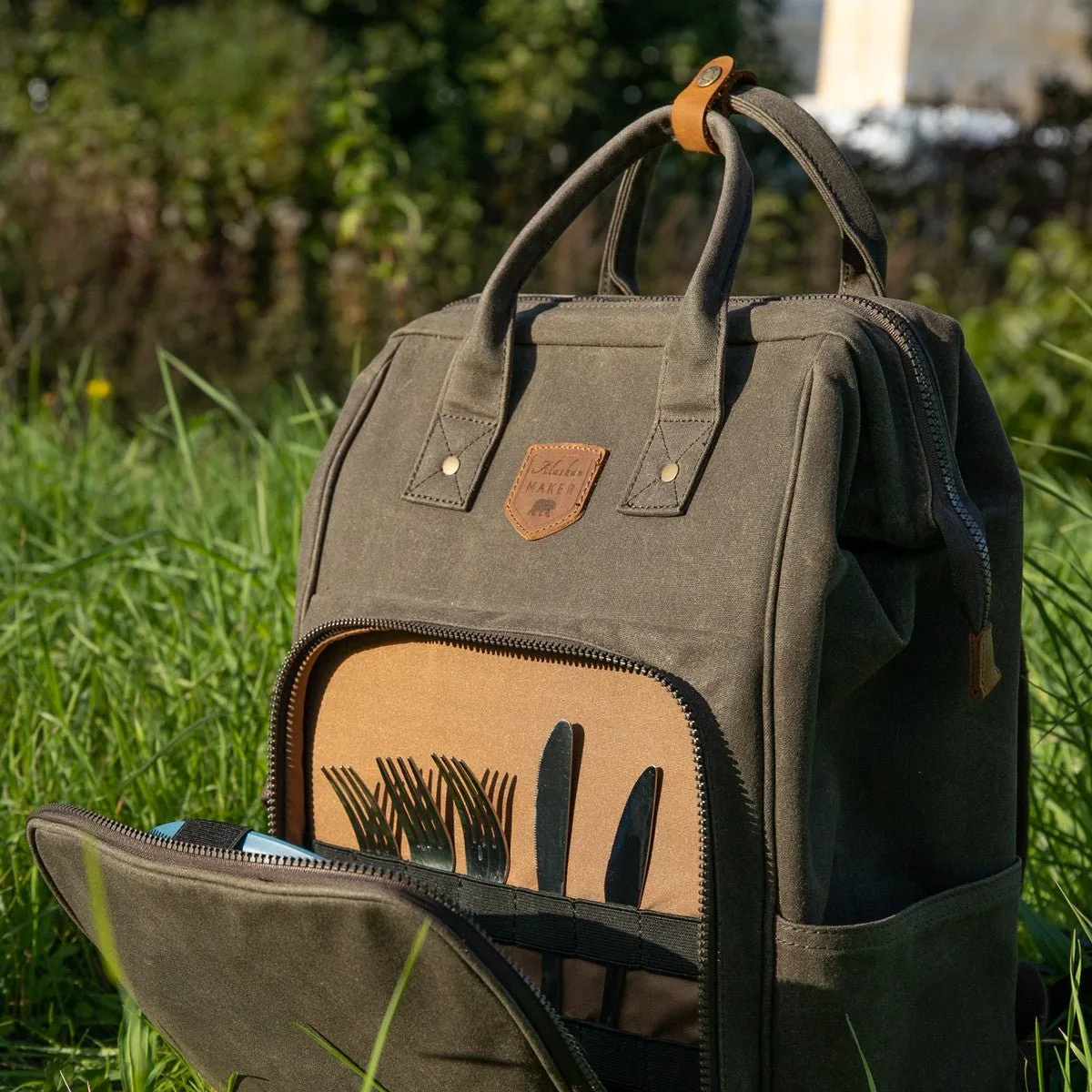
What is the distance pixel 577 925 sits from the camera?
1495 millimetres

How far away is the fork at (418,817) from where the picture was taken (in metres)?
1.60

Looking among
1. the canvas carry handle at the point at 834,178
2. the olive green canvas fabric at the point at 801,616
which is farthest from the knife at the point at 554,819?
the canvas carry handle at the point at 834,178

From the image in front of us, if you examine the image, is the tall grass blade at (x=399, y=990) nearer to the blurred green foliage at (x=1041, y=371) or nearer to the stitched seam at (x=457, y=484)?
the stitched seam at (x=457, y=484)

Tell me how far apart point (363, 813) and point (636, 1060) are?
1.34 feet

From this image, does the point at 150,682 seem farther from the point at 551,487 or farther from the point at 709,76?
the point at 709,76

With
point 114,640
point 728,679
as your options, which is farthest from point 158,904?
point 114,640

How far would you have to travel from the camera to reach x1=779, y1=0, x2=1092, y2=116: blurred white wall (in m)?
14.7

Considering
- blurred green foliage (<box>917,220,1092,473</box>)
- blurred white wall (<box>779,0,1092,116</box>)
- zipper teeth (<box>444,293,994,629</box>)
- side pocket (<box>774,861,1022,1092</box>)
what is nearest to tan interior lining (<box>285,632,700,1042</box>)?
side pocket (<box>774,861,1022,1092</box>)

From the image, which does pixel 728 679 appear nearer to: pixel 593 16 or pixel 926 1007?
pixel 926 1007

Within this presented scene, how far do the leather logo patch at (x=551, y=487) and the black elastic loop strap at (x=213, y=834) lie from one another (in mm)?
424

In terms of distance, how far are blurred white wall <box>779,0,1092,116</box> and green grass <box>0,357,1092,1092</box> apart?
40.9 feet

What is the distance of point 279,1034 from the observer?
1412mm

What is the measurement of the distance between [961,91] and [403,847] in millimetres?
14530

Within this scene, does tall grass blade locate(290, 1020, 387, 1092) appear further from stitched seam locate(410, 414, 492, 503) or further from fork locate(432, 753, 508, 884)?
stitched seam locate(410, 414, 492, 503)
